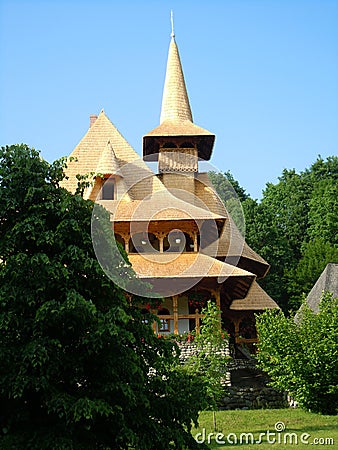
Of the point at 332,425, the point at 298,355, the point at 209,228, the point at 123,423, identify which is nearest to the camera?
the point at 123,423

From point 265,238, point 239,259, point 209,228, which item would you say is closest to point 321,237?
point 265,238

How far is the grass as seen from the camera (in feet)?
40.5

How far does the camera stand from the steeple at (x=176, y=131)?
26922 millimetres

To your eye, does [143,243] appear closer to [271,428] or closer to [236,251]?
[236,251]

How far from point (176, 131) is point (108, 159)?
166 inches

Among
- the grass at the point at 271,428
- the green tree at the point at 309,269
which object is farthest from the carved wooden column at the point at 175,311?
the green tree at the point at 309,269

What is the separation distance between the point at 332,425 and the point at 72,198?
343 inches

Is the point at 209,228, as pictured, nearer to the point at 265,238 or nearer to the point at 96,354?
the point at 96,354

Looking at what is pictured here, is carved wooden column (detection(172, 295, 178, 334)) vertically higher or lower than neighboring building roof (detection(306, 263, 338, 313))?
lower

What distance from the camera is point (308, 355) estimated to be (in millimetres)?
15797

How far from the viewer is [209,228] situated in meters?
22.5

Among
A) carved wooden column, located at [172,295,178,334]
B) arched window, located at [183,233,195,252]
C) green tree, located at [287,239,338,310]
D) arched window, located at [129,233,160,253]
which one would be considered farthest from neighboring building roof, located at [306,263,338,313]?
green tree, located at [287,239,338,310]

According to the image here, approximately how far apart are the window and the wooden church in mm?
38

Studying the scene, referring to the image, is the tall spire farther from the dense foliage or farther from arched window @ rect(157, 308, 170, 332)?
arched window @ rect(157, 308, 170, 332)
